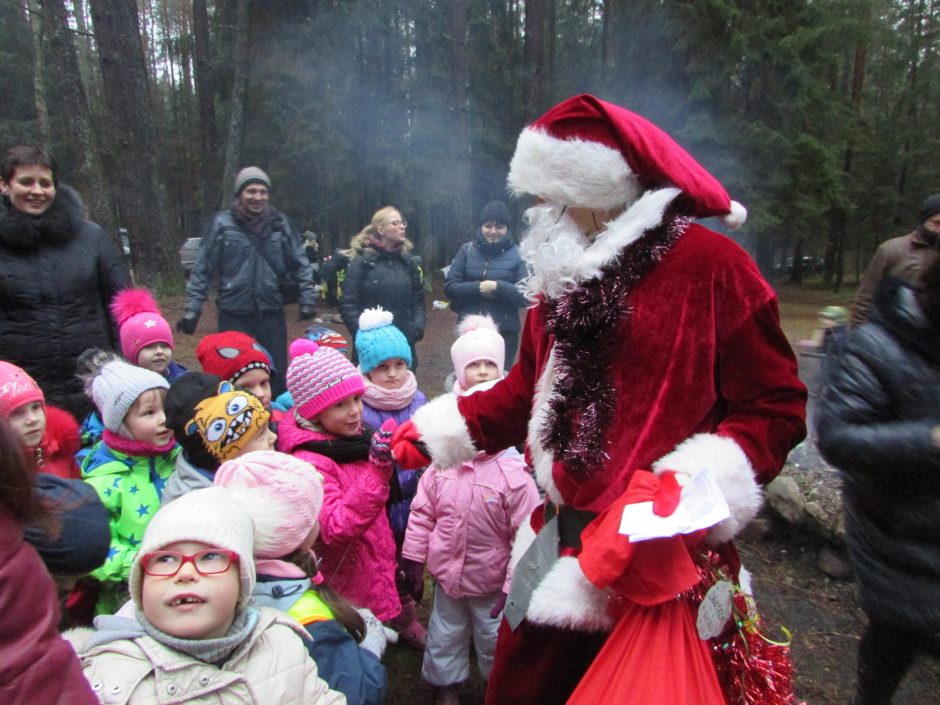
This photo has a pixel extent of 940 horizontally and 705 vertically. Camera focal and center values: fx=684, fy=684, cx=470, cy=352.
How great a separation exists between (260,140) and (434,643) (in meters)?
17.0

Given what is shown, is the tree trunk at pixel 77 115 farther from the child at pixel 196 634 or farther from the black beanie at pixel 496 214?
the child at pixel 196 634

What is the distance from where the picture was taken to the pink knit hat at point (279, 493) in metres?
1.90

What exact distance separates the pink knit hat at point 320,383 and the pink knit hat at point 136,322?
1.20m

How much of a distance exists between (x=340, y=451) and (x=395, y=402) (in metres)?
0.61

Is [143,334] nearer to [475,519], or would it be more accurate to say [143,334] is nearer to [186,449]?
[186,449]

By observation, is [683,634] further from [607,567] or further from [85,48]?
[85,48]

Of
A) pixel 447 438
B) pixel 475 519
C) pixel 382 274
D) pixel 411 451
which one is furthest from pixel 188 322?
pixel 447 438

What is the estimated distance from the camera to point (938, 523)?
200cm

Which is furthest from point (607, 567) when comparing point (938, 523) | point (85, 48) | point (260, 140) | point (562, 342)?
point (85, 48)

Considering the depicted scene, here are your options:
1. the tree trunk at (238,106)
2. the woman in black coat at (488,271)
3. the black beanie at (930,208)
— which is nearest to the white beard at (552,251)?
the black beanie at (930,208)

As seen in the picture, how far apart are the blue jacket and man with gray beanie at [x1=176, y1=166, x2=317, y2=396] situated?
4.54 feet

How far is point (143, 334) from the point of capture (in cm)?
353

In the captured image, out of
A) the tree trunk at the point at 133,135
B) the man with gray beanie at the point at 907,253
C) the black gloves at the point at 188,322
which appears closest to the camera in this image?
the man with gray beanie at the point at 907,253

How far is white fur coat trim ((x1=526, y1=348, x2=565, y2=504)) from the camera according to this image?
1914 mm
